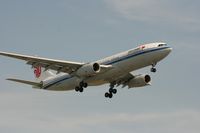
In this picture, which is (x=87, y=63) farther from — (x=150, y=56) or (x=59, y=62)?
(x=150, y=56)

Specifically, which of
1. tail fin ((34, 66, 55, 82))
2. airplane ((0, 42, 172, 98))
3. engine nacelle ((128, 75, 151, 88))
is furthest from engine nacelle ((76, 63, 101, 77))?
tail fin ((34, 66, 55, 82))

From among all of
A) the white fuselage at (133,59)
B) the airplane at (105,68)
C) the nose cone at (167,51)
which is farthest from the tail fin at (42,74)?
the nose cone at (167,51)

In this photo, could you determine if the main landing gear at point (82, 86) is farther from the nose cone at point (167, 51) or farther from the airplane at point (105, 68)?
the nose cone at point (167, 51)

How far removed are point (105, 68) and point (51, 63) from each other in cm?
582

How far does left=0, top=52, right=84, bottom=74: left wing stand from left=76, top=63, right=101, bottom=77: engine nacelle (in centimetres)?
90

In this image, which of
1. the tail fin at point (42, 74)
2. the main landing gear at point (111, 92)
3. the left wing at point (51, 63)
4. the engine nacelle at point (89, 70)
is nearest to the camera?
the left wing at point (51, 63)

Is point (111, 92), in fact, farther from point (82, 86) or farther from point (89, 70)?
point (89, 70)

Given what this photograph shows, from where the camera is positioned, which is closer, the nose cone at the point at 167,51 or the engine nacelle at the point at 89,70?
the nose cone at the point at 167,51

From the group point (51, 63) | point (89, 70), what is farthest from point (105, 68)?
point (51, 63)

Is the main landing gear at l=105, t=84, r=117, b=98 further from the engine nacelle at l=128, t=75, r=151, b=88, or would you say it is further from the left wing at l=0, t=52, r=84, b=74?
the left wing at l=0, t=52, r=84, b=74

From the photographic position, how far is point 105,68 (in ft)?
A: 193

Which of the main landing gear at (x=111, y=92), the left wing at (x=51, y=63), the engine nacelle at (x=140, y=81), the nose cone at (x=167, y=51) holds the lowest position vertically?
the main landing gear at (x=111, y=92)

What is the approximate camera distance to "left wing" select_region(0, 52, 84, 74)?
58000mm

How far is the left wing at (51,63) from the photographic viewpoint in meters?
58.0
